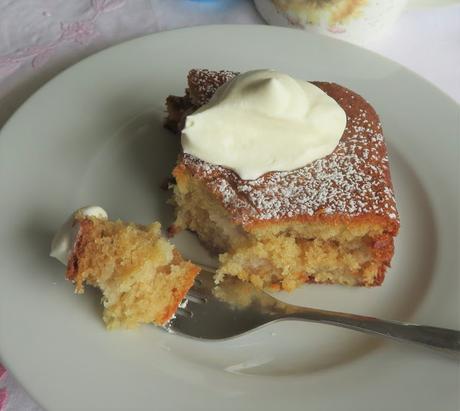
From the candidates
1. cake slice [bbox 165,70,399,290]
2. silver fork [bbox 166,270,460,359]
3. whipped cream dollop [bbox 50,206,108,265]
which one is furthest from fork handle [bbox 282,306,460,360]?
whipped cream dollop [bbox 50,206,108,265]

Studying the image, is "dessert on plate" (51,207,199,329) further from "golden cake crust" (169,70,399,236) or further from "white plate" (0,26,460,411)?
"golden cake crust" (169,70,399,236)

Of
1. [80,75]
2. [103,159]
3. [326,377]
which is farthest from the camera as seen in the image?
[80,75]

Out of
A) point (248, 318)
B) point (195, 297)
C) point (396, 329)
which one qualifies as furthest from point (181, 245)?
point (396, 329)

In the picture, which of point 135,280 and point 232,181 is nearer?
point 135,280

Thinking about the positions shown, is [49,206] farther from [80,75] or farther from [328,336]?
[328,336]

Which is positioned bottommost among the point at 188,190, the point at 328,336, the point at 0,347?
the point at 328,336

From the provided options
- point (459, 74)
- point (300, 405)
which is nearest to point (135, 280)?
point (300, 405)

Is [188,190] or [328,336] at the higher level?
[188,190]
